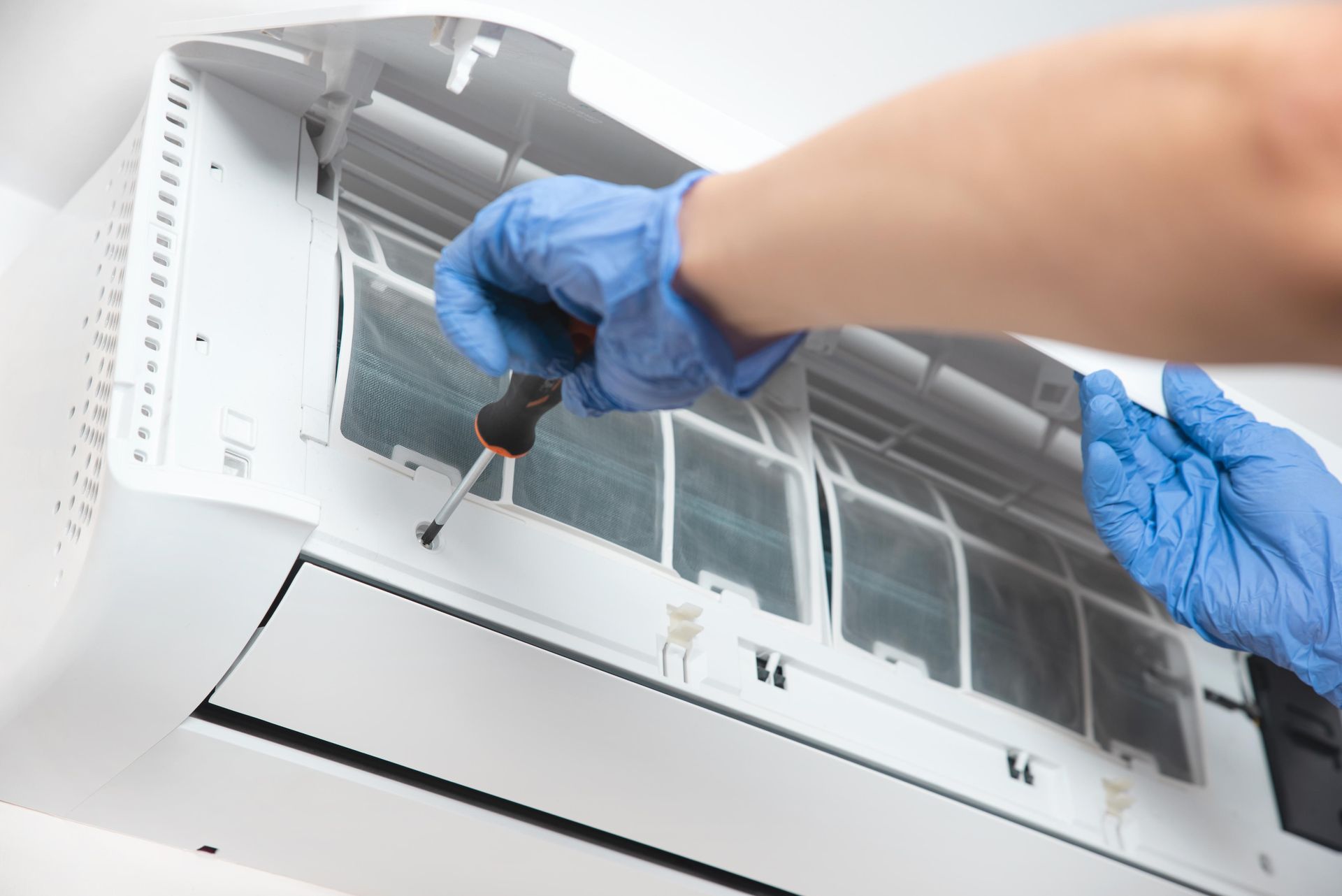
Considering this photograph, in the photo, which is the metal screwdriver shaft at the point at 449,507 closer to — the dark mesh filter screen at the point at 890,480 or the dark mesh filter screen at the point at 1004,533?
the dark mesh filter screen at the point at 890,480

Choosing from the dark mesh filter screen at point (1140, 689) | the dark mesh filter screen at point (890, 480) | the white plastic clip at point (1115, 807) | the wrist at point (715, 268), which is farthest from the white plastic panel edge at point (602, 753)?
the wrist at point (715, 268)

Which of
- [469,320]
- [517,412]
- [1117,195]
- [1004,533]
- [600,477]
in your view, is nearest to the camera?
[1117,195]

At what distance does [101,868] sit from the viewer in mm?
1992

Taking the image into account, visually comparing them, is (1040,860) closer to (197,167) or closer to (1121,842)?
(1121,842)

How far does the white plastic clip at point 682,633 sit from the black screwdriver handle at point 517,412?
1.54ft

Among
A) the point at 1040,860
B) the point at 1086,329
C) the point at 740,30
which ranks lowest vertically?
the point at 1086,329

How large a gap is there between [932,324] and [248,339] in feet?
3.64

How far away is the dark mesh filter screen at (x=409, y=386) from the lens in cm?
164

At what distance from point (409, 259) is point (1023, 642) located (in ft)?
5.29

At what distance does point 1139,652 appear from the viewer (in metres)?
2.63

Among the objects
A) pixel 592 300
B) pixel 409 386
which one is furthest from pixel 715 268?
pixel 409 386

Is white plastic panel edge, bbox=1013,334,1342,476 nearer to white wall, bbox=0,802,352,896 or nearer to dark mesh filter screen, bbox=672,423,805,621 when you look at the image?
dark mesh filter screen, bbox=672,423,805,621

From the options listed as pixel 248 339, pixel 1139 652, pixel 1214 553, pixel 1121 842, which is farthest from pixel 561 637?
pixel 1139 652

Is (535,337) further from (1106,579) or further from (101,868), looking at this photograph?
(1106,579)
